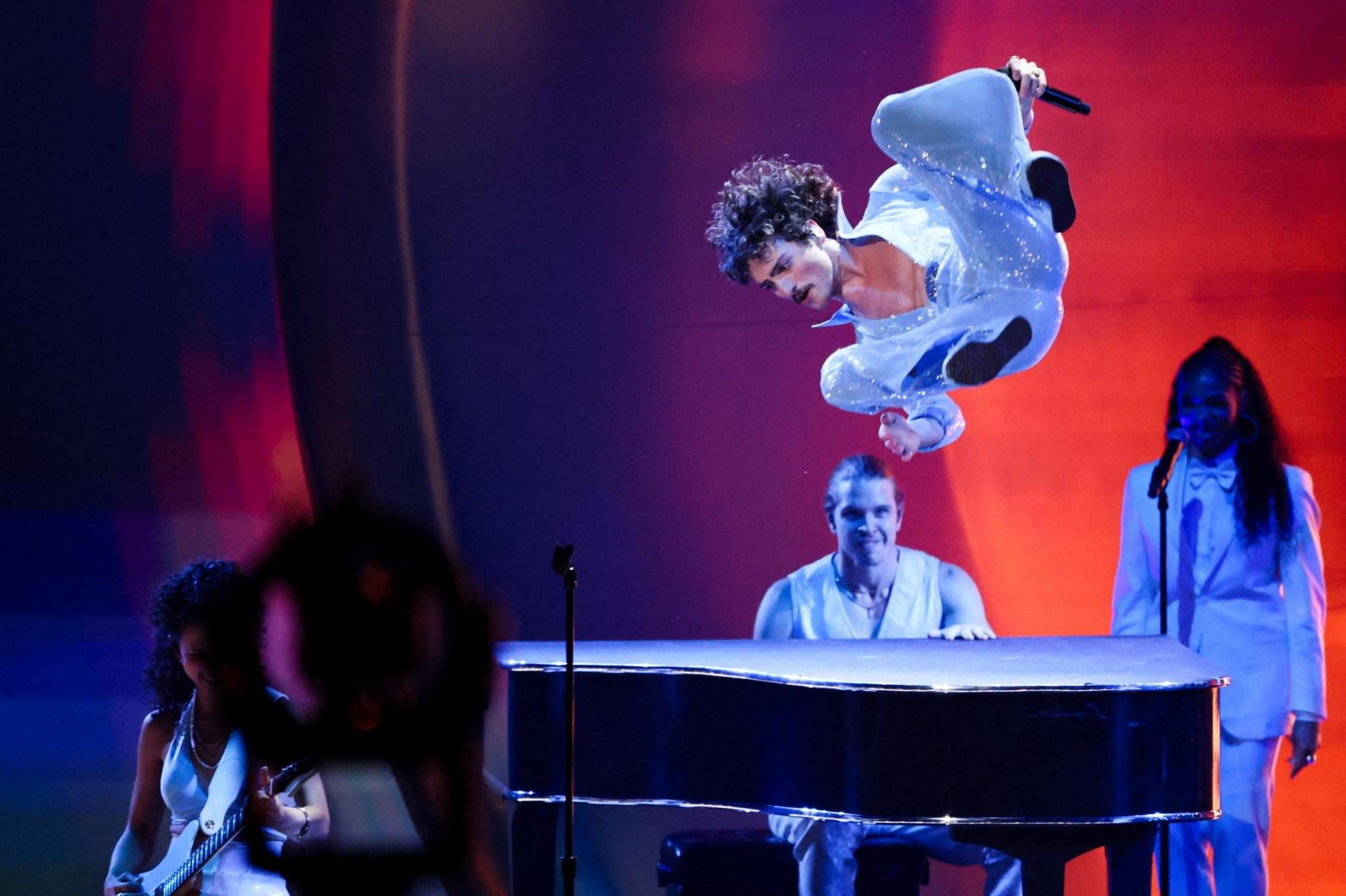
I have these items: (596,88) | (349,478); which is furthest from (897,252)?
(349,478)

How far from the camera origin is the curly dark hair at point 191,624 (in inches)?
145

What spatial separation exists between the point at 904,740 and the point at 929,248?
1.17 m

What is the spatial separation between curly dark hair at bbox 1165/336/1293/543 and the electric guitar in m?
2.53

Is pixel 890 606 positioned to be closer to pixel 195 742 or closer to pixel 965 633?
pixel 965 633

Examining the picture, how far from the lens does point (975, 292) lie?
3.32 m

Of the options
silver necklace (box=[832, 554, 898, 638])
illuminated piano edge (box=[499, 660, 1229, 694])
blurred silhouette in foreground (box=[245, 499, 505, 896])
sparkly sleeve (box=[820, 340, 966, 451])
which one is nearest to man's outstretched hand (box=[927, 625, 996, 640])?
silver necklace (box=[832, 554, 898, 638])

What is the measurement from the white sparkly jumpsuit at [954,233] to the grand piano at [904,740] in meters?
0.69

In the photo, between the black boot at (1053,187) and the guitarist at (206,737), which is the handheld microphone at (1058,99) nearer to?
the black boot at (1053,187)

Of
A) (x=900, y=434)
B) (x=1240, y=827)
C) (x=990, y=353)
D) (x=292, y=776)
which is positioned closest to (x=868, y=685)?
(x=990, y=353)

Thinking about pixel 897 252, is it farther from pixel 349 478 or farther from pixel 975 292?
pixel 349 478

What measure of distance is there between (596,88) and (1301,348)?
2210mm

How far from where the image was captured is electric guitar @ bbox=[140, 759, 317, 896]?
11.4 ft

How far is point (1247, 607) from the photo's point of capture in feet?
13.3

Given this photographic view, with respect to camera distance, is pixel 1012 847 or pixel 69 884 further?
pixel 69 884
